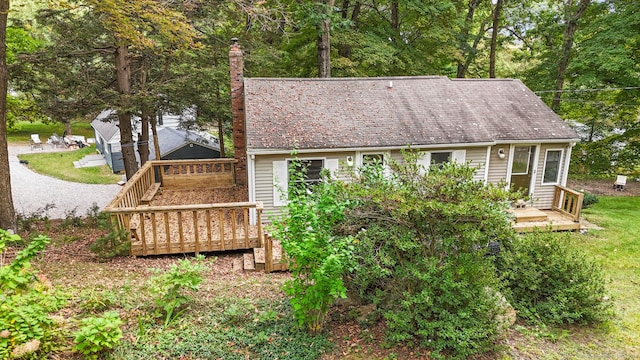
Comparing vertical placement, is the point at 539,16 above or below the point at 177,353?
above

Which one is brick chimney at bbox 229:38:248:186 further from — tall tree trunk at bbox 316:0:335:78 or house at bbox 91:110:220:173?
house at bbox 91:110:220:173

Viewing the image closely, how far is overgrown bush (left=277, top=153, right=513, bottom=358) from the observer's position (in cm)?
385

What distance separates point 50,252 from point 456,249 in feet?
22.1

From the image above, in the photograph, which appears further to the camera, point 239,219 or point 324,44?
point 324,44

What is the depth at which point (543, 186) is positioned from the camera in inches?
466

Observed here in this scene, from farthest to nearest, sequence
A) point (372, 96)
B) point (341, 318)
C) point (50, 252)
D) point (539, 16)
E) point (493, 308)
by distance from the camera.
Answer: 1. point (539, 16)
2. point (372, 96)
3. point (50, 252)
4. point (341, 318)
5. point (493, 308)

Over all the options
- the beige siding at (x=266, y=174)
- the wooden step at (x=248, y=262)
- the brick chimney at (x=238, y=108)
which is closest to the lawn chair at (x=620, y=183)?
the beige siding at (x=266, y=174)

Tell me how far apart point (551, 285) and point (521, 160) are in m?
7.39

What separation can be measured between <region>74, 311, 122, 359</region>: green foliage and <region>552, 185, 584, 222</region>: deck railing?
11899 millimetres

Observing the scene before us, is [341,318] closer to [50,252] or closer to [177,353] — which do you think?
[177,353]

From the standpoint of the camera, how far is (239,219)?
984cm

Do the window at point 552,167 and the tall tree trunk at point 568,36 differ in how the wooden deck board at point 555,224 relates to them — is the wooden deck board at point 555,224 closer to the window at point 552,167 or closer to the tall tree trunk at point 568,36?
the window at point 552,167

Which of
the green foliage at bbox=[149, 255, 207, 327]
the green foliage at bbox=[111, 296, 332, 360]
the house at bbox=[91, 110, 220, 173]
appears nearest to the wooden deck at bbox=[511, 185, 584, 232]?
the green foliage at bbox=[111, 296, 332, 360]

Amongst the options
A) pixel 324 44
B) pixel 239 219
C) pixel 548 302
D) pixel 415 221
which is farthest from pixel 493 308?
pixel 324 44
